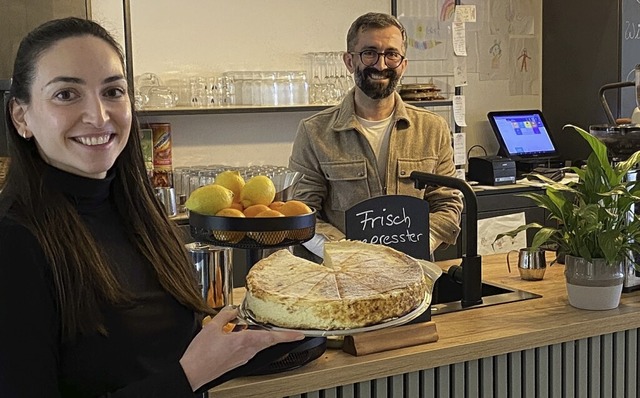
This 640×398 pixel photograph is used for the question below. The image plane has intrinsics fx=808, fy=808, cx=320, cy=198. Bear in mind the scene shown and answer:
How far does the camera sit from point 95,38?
147 centimetres

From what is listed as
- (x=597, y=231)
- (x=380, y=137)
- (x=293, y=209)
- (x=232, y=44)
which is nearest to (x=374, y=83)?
(x=380, y=137)

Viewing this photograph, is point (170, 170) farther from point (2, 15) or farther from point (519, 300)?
point (519, 300)

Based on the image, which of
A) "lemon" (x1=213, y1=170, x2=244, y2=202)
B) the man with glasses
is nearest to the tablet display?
the man with glasses

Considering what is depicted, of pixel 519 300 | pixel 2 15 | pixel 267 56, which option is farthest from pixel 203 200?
pixel 267 56

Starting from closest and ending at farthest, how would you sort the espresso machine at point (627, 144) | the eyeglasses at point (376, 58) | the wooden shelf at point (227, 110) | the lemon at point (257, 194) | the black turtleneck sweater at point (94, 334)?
the black turtleneck sweater at point (94, 334)
the lemon at point (257, 194)
the espresso machine at point (627, 144)
the eyeglasses at point (376, 58)
the wooden shelf at point (227, 110)

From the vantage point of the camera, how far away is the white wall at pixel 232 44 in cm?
411

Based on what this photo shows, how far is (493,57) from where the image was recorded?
5383 millimetres

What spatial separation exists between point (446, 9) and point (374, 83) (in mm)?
2259

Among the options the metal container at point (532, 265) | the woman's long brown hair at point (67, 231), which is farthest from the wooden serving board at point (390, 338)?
the metal container at point (532, 265)

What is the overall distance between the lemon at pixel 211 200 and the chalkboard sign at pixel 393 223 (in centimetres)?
44

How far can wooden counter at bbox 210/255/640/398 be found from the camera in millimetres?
1847

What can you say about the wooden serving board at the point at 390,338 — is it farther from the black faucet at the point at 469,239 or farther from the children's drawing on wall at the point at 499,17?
the children's drawing on wall at the point at 499,17

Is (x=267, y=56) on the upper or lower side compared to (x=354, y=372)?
upper

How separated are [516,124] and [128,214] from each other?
159 inches
